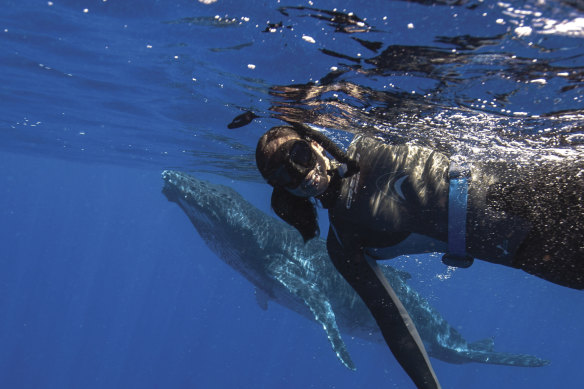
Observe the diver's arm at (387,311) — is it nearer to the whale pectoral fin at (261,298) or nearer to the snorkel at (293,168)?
the snorkel at (293,168)

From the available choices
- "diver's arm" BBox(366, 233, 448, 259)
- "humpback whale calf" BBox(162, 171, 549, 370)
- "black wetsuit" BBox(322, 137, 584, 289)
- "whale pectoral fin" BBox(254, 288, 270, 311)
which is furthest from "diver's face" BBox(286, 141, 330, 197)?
"whale pectoral fin" BBox(254, 288, 270, 311)

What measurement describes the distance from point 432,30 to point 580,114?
154 inches

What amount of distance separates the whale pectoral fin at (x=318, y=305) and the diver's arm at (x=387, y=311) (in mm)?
4553

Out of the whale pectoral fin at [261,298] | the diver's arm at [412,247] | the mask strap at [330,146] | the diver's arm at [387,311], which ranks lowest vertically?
the whale pectoral fin at [261,298]

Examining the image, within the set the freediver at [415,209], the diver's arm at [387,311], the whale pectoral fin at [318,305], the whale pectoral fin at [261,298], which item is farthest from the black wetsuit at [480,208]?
the whale pectoral fin at [261,298]

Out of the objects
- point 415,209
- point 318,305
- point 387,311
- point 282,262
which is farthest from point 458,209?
point 282,262

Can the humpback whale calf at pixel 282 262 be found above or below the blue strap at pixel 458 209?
below

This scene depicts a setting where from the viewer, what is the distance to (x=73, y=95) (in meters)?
14.8

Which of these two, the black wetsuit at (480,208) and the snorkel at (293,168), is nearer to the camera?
the black wetsuit at (480,208)

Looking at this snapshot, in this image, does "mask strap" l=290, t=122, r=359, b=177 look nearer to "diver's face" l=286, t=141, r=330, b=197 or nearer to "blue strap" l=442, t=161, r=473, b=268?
"diver's face" l=286, t=141, r=330, b=197

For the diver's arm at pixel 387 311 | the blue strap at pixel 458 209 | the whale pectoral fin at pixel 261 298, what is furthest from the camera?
the whale pectoral fin at pixel 261 298

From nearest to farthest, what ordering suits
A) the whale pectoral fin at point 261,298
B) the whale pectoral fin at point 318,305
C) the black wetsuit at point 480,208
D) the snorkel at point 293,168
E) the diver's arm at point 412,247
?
the black wetsuit at point 480,208
the snorkel at point 293,168
the diver's arm at point 412,247
the whale pectoral fin at point 318,305
the whale pectoral fin at point 261,298

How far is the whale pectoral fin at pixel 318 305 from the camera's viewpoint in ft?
28.0

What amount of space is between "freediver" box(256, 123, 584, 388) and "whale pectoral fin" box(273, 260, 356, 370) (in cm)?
472
